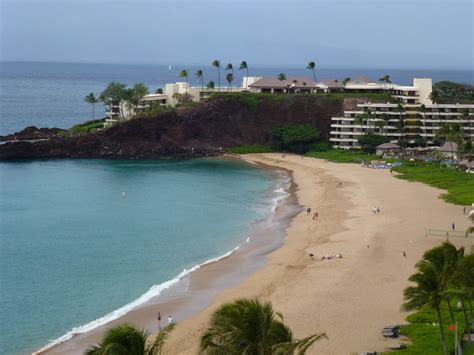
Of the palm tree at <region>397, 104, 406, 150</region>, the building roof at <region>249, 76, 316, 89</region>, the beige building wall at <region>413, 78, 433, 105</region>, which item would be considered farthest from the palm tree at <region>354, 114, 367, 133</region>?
the building roof at <region>249, 76, 316, 89</region>

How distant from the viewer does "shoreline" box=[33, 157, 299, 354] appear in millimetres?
Answer: 35031

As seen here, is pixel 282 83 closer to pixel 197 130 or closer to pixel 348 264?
pixel 197 130

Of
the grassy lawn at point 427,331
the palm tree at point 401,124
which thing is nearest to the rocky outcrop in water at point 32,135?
the palm tree at point 401,124

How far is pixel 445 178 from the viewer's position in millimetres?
75250

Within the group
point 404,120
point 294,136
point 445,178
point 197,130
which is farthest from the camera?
point 197,130

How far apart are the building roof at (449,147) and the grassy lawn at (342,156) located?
792 centimetres

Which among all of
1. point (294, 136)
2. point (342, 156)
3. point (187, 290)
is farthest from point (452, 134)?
point (187, 290)

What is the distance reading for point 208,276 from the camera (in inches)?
1807

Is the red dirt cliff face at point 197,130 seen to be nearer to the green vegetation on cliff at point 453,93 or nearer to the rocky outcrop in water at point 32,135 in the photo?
the rocky outcrop in water at point 32,135

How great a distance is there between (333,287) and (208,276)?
8.40 meters

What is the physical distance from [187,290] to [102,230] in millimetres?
16856

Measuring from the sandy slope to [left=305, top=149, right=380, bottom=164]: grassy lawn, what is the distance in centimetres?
1482

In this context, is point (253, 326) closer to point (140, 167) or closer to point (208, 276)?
point (208, 276)

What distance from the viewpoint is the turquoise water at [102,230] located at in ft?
130
